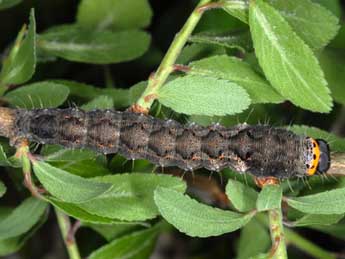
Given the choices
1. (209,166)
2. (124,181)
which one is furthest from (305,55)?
(124,181)

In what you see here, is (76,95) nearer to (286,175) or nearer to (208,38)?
(208,38)

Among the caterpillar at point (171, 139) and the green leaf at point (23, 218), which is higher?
the caterpillar at point (171, 139)

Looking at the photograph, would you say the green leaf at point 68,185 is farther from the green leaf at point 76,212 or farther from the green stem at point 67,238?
the green stem at point 67,238

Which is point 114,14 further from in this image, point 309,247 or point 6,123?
point 309,247

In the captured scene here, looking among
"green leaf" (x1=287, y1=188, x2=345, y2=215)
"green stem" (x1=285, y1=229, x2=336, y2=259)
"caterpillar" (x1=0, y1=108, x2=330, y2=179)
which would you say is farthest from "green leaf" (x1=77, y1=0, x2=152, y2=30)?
"green leaf" (x1=287, y1=188, x2=345, y2=215)

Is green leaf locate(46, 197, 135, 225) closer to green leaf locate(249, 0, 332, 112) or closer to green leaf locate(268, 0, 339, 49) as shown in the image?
green leaf locate(249, 0, 332, 112)

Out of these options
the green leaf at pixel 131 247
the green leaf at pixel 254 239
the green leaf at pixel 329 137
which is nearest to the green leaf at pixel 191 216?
the green leaf at pixel 329 137

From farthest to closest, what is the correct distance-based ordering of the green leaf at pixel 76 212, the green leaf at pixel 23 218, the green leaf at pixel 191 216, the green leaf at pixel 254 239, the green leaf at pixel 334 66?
1. the green leaf at pixel 254 239
2. the green leaf at pixel 334 66
3. the green leaf at pixel 23 218
4. the green leaf at pixel 76 212
5. the green leaf at pixel 191 216
